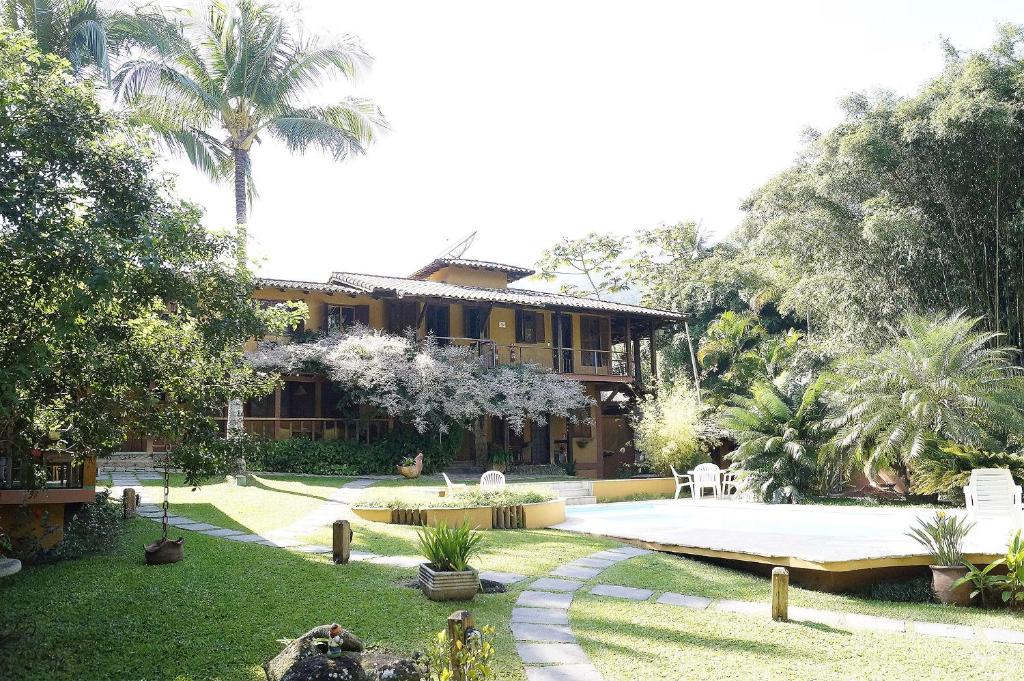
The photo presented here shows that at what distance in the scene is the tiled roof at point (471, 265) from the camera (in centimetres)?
2477

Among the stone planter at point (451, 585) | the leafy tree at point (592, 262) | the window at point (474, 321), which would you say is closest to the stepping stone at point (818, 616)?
the stone planter at point (451, 585)

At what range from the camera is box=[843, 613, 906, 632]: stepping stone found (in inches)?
251

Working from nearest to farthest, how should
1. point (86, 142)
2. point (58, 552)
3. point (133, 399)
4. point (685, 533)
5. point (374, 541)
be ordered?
point (86, 142) < point (133, 399) < point (58, 552) < point (374, 541) < point (685, 533)

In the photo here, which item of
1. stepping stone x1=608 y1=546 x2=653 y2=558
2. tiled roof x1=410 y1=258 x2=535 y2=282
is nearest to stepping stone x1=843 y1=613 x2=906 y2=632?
stepping stone x1=608 y1=546 x2=653 y2=558

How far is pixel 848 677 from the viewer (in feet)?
16.4

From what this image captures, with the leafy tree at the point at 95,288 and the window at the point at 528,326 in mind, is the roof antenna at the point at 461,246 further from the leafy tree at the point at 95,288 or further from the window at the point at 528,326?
the leafy tree at the point at 95,288

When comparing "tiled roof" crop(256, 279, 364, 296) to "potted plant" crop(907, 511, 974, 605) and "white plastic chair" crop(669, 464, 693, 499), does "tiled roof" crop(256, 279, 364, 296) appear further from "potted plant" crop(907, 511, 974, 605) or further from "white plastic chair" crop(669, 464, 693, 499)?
"potted plant" crop(907, 511, 974, 605)

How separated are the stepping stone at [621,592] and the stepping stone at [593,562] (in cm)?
109

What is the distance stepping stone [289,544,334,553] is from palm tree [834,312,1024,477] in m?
10.4

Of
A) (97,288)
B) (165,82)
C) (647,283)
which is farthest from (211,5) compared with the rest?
(647,283)

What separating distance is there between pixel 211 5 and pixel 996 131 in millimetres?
17196

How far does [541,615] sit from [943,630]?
3.58 metres

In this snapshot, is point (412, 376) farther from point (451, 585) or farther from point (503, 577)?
point (451, 585)

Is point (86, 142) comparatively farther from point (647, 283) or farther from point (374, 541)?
point (647, 283)
